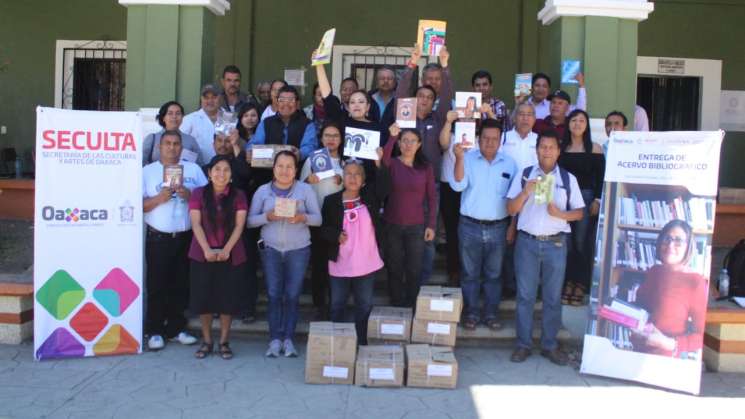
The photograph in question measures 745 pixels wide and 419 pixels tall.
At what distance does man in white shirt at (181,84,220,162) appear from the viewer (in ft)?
20.0

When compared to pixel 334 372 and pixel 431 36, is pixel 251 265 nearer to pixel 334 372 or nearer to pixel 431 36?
pixel 334 372

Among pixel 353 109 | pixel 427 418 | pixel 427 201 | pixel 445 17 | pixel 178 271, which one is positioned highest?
pixel 445 17

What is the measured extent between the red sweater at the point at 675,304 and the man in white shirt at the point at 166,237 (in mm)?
3663

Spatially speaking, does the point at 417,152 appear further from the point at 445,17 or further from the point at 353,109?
the point at 445,17

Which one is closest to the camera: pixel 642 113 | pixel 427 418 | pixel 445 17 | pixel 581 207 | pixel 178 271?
pixel 427 418

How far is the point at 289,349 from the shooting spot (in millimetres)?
5316

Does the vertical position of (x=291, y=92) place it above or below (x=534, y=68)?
below

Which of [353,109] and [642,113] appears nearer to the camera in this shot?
[353,109]

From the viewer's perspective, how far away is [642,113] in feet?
23.9

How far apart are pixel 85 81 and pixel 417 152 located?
277 inches

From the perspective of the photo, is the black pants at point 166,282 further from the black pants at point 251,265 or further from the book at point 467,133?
the book at point 467,133

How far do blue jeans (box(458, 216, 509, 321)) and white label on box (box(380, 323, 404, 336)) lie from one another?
2.70 ft

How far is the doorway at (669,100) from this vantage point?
33.1 feet

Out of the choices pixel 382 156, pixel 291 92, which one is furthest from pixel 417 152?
pixel 291 92
